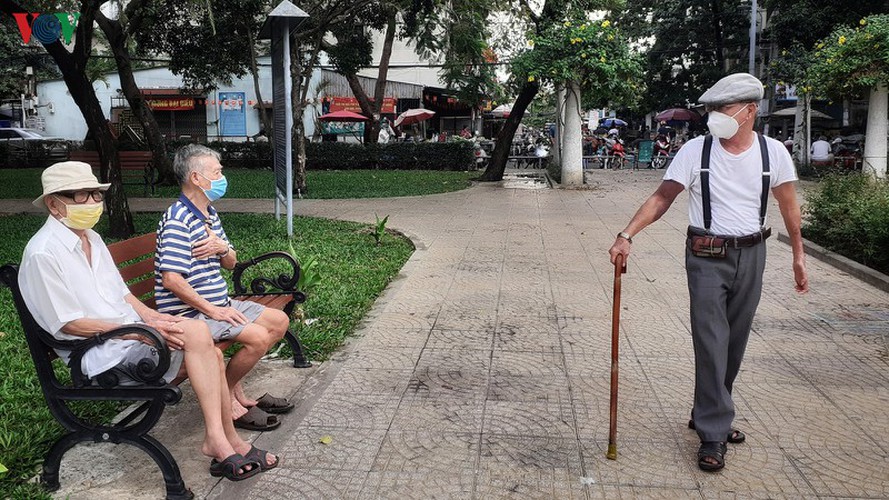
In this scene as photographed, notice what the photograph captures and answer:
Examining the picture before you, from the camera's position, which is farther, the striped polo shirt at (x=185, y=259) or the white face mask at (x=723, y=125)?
the striped polo shirt at (x=185, y=259)

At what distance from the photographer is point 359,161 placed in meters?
26.5

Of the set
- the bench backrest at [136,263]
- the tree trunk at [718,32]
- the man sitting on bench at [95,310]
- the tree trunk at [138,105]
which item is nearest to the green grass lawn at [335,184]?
the tree trunk at [138,105]

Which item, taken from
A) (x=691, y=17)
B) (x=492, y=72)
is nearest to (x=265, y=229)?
(x=492, y=72)

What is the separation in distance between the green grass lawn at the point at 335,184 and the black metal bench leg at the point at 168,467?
13.4 m

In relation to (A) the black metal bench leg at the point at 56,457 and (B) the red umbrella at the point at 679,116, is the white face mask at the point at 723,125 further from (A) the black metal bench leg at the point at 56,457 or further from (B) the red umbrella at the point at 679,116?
(B) the red umbrella at the point at 679,116

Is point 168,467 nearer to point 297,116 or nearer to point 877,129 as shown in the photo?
point 297,116

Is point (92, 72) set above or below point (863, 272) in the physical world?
above

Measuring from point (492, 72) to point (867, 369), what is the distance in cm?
1902

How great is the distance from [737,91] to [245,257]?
A: 6.24 metres

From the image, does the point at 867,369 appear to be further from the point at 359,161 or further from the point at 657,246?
the point at 359,161

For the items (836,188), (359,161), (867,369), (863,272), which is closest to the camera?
(867,369)

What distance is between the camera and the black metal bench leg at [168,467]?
3193 millimetres

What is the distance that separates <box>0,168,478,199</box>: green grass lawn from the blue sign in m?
7.95

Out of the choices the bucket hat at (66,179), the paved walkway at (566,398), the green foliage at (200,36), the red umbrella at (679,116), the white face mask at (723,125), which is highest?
the green foliage at (200,36)
